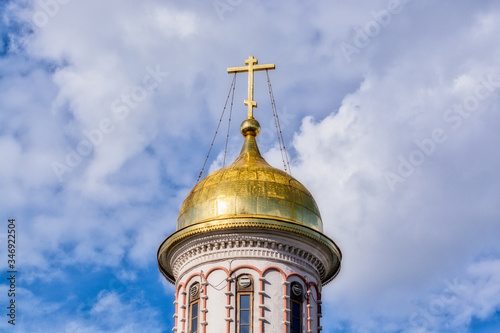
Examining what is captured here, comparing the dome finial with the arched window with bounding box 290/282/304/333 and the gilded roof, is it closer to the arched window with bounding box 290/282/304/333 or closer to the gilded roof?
the gilded roof

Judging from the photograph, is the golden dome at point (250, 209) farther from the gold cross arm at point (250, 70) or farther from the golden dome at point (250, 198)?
the gold cross arm at point (250, 70)

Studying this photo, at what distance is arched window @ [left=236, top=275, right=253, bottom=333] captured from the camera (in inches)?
1329

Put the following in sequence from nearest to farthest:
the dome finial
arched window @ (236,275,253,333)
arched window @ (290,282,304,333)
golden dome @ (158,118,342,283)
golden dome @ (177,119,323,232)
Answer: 1. arched window @ (236,275,253,333)
2. arched window @ (290,282,304,333)
3. golden dome @ (158,118,342,283)
4. golden dome @ (177,119,323,232)
5. the dome finial

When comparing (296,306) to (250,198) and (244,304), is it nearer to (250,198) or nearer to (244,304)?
(244,304)

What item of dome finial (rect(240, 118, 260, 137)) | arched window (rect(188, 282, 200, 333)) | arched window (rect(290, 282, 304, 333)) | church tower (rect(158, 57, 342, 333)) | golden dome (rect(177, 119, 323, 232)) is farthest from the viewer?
dome finial (rect(240, 118, 260, 137))

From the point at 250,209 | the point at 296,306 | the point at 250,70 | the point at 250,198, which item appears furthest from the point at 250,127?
the point at 296,306

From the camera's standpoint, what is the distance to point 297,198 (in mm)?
35875

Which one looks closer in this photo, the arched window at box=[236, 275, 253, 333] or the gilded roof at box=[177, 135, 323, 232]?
the arched window at box=[236, 275, 253, 333]

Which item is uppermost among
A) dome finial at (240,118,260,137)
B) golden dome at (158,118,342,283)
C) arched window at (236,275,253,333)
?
dome finial at (240,118,260,137)

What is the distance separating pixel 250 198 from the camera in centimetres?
3522

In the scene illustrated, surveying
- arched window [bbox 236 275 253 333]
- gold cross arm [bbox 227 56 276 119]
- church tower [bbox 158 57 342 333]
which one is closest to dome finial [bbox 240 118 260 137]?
gold cross arm [bbox 227 56 276 119]

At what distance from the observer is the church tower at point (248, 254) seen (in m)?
34.2

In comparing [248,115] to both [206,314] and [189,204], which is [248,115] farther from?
[206,314]

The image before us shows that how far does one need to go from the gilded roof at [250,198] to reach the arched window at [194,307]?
202 cm
